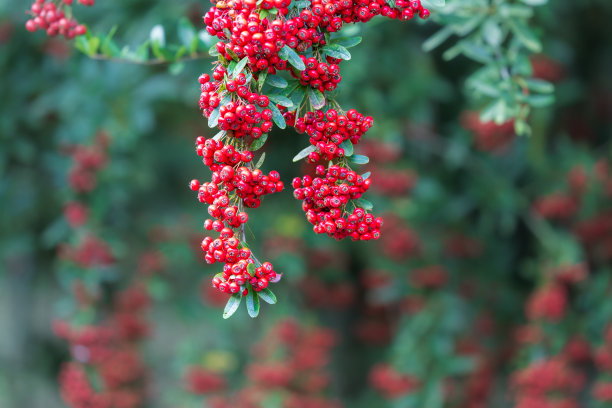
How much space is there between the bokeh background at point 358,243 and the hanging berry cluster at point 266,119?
1105 millimetres

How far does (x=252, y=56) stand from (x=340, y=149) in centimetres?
19

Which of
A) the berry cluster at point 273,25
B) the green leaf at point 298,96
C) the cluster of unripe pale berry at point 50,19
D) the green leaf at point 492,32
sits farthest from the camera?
the green leaf at point 492,32

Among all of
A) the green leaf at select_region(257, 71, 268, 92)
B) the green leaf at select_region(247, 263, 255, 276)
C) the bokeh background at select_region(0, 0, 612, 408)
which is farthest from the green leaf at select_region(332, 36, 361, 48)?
the bokeh background at select_region(0, 0, 612, 408)

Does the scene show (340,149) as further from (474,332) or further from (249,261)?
(474,332)

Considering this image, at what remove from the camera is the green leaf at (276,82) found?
0.94 m

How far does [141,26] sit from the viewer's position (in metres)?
2.15

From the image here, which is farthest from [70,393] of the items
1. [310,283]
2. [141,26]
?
[141,26]

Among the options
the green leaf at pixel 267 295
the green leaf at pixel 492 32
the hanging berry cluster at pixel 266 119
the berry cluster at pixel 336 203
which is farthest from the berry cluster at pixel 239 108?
the green leaf at pixel 492 32

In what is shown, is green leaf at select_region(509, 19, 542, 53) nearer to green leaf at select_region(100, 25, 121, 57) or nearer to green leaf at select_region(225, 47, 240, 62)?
green leaf at select_region(225, 47, 240, 62)

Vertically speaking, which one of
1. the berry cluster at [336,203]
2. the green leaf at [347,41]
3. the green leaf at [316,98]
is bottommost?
the berry cluster at [336,203]

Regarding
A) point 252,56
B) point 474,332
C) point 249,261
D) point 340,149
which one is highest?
point 252,56

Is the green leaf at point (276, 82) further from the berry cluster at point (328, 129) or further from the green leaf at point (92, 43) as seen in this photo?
the green leaf at point (92, 43)

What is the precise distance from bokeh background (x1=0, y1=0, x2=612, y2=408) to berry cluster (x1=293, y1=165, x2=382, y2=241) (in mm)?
1153

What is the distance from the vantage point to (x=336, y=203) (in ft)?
3.02
